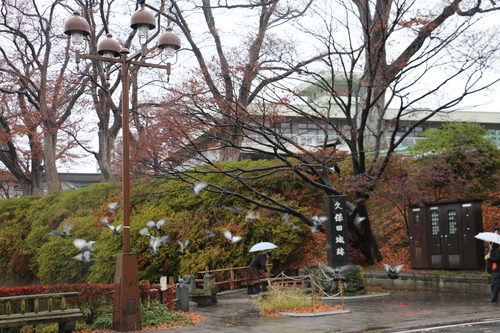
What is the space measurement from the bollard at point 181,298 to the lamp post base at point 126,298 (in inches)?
106

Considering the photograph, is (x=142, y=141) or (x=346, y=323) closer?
(x=346, y=323)

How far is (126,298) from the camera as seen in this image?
10242mm

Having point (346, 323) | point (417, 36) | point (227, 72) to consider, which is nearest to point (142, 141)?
point (227, 72)

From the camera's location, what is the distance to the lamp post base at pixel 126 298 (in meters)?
10.2

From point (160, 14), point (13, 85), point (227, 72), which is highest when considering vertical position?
point (160, 14)

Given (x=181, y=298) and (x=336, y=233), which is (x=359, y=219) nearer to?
(x=336, y=233)

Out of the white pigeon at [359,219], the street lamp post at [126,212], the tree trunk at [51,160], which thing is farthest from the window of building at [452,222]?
the tree trunk at [51,160]

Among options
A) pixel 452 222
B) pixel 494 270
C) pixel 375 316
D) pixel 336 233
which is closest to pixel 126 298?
pixel 375 316

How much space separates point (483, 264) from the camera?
1566 centimetres

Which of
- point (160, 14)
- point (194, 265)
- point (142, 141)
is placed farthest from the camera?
point (160, 14)

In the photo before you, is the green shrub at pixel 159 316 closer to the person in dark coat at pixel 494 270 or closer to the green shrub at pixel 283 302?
the green shrub at pixel 283 302

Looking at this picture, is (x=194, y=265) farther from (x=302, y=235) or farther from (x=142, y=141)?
(x=142, y=141)

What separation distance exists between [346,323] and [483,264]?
7.22 m

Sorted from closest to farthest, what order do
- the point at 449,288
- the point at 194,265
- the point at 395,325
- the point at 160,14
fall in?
the point at 395,325, the point at 449,288, the point at 194,265, the point at 160,14
